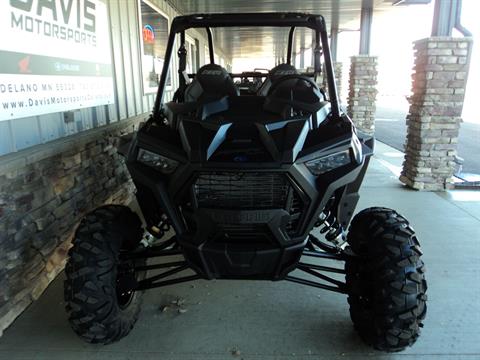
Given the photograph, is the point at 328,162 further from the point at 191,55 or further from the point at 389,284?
the point at 191,55

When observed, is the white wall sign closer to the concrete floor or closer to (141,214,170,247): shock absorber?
(141,214,170,247): shock absorber

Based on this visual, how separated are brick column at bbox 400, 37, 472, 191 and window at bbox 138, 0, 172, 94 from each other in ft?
11.5

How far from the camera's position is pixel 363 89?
33.4 ft

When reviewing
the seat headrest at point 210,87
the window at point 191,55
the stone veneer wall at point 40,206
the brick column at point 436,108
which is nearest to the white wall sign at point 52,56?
the stone veneer wall at point 40,206

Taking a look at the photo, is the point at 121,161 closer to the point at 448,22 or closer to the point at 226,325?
the point at 226,325

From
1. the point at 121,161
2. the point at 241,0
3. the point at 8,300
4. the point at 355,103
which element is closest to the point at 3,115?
the point at 8,300

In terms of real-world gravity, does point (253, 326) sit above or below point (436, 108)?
below

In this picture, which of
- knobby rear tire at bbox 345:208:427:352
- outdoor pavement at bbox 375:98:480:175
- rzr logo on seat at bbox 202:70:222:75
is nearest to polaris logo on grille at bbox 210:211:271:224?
knobby rear tire at bbox 345:208:427:352

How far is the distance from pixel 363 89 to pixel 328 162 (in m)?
Result: 8.77

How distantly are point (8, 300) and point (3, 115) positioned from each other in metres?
1.14

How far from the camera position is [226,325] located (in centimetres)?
261

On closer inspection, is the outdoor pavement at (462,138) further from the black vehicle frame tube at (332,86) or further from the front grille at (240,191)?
the front grille at (240,191)

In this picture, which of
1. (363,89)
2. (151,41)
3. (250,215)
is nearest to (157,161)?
(250,215)

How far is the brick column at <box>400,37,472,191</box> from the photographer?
538cm
